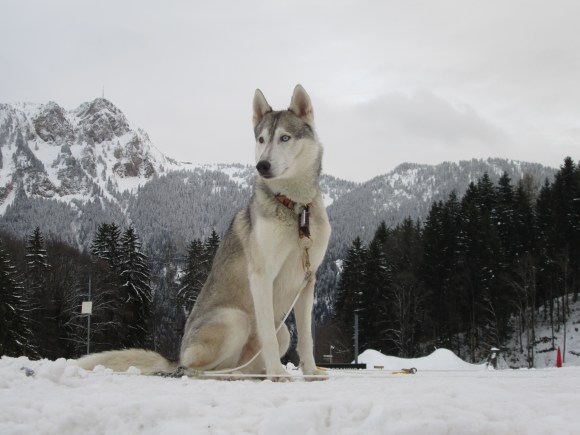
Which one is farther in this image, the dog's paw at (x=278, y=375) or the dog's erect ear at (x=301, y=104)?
the dog's erect ear at (x=301, y=104)

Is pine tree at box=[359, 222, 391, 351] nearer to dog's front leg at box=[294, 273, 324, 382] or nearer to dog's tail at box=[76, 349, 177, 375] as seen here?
dog's tail at box=[76, 349, 177, 375]

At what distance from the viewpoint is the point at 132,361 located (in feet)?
23.7

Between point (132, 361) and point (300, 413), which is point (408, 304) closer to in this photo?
point (132, 361)

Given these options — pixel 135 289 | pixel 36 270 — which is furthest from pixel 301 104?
pixel 135 289

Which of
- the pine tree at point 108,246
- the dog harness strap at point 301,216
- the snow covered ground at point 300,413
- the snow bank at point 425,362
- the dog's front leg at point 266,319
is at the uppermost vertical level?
the pine tree at point 108,246

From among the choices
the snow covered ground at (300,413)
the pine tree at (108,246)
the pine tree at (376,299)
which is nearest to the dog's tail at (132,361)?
the snow covered ground at (300,413)

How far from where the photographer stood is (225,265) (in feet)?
22.7

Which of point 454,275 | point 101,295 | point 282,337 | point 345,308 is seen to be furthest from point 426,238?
point 282,337

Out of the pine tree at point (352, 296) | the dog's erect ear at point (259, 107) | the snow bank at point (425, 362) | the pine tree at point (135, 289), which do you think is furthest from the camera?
the pine tree at point (135, 289)

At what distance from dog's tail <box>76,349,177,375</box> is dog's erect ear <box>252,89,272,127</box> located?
126 inches

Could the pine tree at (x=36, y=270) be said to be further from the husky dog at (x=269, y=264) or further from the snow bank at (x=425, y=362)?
the husky dog at (x=269, y=264)

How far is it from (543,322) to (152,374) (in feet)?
217

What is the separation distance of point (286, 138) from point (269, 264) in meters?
1.44

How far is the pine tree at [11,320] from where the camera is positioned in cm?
4084
